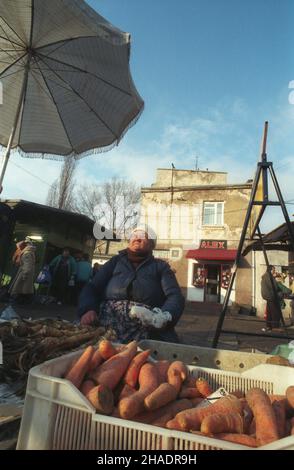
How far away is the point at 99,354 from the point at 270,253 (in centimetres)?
1451

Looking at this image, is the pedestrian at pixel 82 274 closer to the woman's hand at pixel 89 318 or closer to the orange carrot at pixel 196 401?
the woman's hand at pixel 89 318

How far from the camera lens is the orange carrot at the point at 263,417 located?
938mm

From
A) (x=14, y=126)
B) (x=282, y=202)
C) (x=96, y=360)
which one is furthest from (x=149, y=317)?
(x=14, y=126)

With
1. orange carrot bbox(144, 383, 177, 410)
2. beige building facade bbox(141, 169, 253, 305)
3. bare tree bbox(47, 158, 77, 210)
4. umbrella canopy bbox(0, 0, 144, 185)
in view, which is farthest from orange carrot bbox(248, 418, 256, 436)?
bare tree bbox(47, 158, 77, 210)

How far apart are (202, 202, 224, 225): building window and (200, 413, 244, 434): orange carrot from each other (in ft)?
54.9

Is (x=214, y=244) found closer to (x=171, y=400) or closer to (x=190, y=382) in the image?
(x=190, y=382)

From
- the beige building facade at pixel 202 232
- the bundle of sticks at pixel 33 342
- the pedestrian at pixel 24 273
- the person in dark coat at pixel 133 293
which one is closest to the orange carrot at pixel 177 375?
the bundle of sticks at pixel 33 342

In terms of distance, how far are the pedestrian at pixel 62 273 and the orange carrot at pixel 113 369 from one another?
25.7ft

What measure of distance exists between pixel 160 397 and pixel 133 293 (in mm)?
1402

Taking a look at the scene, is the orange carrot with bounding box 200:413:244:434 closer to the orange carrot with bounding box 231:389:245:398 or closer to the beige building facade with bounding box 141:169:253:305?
the orange carrot with bounding box 231:389:245:398

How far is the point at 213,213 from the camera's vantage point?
57.3 feet

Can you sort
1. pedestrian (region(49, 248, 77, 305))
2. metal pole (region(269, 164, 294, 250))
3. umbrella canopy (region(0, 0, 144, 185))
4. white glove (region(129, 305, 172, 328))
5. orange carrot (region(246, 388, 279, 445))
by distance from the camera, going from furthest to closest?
pedestrian (region(49, 248, 77, 305)) → metal pole (region(269, 164, 294, 250)) → umbrella canopy (region(0, 0, 144, 185)) → white glove (region(129, 305, 172, 328)) → orange carrot (region(246, 388, 279, 445))

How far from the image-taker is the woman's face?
273 centimetres
